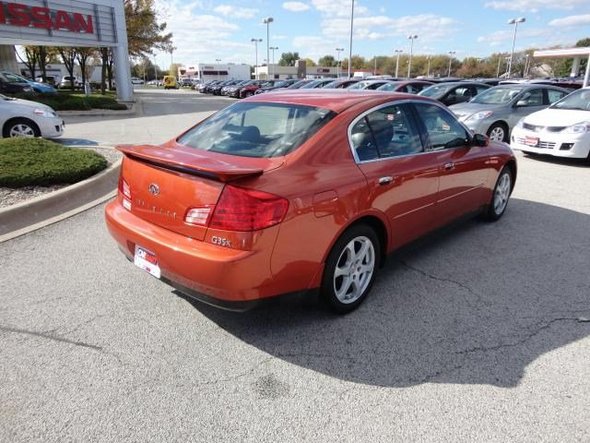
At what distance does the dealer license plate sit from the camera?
300cm

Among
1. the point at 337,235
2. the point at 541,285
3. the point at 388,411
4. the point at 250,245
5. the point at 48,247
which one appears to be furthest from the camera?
the point at 48,247

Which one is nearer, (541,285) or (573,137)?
(541,285)

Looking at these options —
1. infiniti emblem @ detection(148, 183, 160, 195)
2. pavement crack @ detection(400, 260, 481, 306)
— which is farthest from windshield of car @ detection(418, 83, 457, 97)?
infiniti emblem @ detection(148, 183, 160, 195)

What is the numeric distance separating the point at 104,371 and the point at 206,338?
666 millimetres

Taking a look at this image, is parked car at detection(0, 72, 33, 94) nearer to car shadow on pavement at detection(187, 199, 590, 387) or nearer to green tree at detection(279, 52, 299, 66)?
car shadow on pavement at detection(187, 199, 590, 387)

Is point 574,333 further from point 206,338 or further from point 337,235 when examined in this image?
point 206,338

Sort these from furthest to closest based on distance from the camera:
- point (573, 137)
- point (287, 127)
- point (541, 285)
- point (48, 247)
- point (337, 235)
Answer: point (573, 137) < point (48, 247) < point (541, 285) < point (287, 127) < point (337, 235)

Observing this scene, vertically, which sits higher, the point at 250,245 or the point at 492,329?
the point at 250,245

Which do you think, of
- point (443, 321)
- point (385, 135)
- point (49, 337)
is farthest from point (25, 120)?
point (443, 321)

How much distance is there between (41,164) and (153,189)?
415 cm

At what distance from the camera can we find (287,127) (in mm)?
3322

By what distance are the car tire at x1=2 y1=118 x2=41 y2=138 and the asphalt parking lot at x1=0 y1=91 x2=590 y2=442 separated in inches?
250

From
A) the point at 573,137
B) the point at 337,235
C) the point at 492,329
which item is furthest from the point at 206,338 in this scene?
the point at 573,137

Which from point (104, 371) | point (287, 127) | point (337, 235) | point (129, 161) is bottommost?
point (104, 371)
